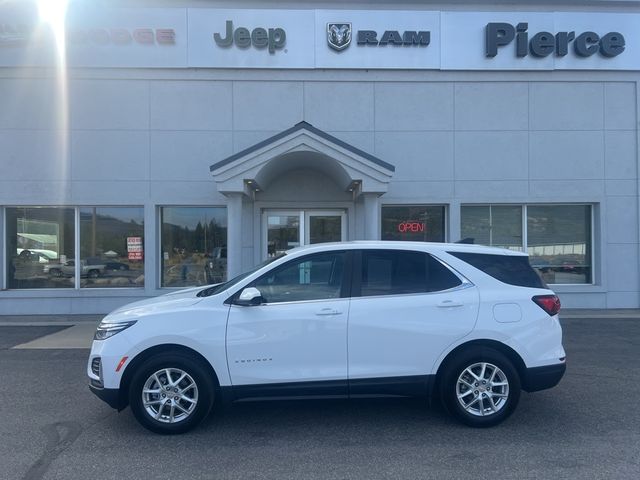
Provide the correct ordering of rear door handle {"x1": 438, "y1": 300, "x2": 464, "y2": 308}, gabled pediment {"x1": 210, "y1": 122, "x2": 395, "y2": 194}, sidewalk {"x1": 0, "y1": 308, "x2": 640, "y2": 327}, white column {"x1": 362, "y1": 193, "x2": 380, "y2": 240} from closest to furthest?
1. rear door handle {"x1": 438, "y1": 300, "x2": 464, "y2": 308}
2. gabled pediment {"x1": 210, "y1": 122, "x2": 395, "y2": 194}
3. white column {"x1": 362, "y1": 193, "x2": 380, "y2": 240}
4. sidewalk {"x1": 0, "y1": 308, "x2": 640, "y2": 327}

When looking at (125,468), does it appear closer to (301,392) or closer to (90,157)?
(301,392)

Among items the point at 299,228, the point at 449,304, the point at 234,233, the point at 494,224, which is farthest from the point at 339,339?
the point at 494,224

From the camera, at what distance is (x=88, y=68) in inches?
480

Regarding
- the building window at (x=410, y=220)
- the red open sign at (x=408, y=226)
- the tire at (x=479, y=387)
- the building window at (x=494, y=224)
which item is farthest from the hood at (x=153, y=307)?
the building window at (x=494, y=224)

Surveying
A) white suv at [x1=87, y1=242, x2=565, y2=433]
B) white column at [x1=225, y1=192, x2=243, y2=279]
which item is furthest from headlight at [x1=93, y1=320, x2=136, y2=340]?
white column at [x1=225, y1=192, x2=243, y2=279]

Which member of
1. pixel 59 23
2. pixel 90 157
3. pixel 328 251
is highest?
pixel 59 23

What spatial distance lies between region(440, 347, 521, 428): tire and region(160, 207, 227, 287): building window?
26.5 ft

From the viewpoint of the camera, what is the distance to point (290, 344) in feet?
16.4

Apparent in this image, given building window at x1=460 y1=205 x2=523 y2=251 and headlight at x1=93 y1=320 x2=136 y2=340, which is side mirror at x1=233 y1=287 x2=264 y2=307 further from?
building window at x1=460 y1=205 x2=523 y2=251

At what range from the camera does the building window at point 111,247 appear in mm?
12320

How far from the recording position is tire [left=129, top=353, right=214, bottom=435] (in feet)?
16.2

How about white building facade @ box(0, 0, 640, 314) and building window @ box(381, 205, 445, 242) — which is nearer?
white building facade @ box(0, 0, 640, 314)

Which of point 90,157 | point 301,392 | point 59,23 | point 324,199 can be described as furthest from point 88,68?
point 301,392

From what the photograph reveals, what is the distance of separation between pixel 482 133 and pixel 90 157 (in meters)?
8.98
